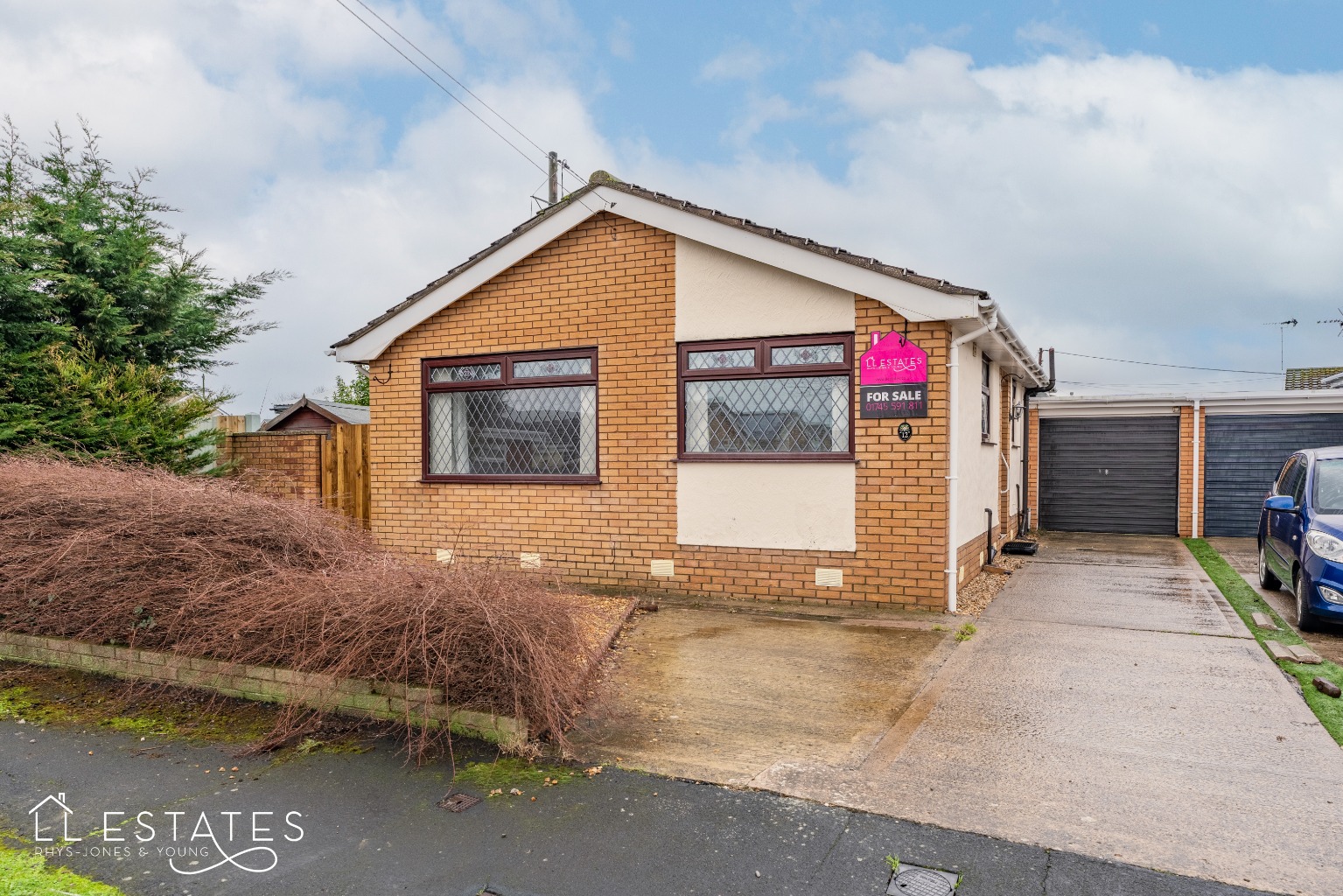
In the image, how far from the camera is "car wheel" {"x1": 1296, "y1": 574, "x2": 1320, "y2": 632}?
6.79 meters

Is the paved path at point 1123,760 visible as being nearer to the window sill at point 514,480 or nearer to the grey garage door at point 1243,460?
the window sill at point 514,480

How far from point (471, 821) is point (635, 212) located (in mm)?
6293

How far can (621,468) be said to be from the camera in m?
8.37

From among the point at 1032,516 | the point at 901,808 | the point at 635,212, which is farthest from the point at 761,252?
the point at 1032,516

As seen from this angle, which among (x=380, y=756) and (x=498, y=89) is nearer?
(x=380, y=756)

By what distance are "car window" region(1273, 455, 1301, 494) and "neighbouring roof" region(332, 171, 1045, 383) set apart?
10.3 feet

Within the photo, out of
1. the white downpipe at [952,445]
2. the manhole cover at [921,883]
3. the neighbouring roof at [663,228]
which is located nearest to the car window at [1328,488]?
the neighbouring roof at [663,228]

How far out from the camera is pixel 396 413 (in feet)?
31.6

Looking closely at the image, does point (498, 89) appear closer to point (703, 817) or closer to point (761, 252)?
point (761, 252)

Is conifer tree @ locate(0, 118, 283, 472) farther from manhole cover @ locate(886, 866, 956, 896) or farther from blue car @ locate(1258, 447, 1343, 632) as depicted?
blue car @ locate(1258, 447, 1343, 632)

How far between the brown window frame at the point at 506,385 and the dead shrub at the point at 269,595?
2695mm

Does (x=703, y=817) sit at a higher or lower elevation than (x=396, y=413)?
lower

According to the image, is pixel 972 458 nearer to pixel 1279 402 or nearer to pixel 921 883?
pixel 921 883

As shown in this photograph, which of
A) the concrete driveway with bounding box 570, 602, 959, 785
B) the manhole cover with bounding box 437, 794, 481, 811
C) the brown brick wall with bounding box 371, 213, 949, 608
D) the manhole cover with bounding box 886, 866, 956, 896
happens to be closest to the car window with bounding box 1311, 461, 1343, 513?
the brown brick wall with bounding box 371, 213, 949, 608
